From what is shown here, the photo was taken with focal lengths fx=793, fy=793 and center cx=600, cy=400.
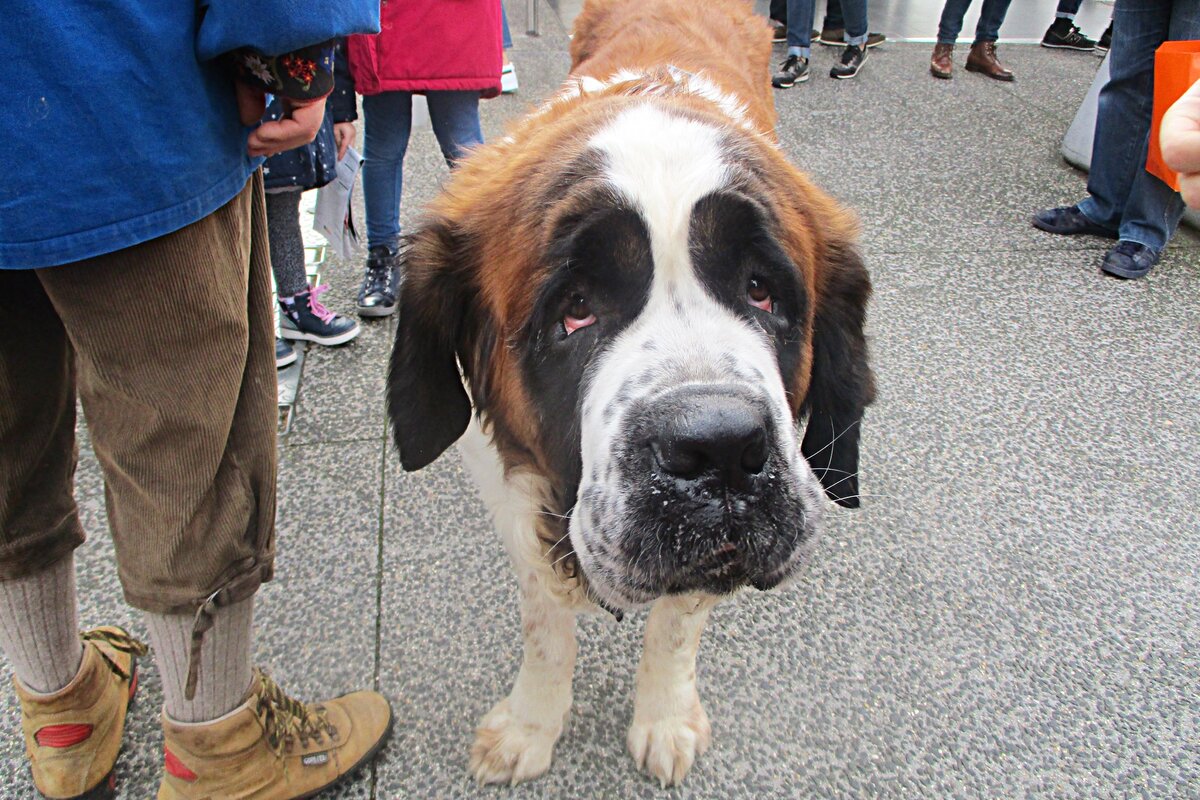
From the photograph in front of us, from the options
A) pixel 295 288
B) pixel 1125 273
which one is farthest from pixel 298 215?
pixel 1125 273

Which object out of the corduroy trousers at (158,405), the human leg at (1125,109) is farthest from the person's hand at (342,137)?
the human leg at (1125,109)

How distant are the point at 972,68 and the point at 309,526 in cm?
656

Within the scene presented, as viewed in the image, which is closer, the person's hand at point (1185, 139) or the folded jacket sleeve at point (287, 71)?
the folded jacket sleeve at point (287, 71)

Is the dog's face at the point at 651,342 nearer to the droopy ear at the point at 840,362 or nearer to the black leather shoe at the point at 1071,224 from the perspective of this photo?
the droopy ear at the point at 840,362

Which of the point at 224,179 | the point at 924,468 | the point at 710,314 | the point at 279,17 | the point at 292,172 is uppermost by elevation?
the point at 279,17

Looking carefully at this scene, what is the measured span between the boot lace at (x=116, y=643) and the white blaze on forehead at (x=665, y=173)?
1.51m

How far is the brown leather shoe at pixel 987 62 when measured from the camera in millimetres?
6418

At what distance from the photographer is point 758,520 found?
1.20 metres

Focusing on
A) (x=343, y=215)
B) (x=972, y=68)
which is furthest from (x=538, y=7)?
(x=343, y=215)

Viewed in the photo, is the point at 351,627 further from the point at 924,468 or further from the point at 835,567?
the point at 924,468

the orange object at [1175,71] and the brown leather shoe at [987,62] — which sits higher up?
the orange object at [1175,71]

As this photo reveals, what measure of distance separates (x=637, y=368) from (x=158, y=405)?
0.73 meters

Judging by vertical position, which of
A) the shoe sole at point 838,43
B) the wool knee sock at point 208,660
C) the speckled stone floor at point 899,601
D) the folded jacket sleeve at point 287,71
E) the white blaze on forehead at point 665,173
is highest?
the folded jacket sleeve at point 287,71

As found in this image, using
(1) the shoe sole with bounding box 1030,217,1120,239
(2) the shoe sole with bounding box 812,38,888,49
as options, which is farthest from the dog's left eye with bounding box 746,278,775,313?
(2) the shoe sole with bounding box 812,38,888,49
